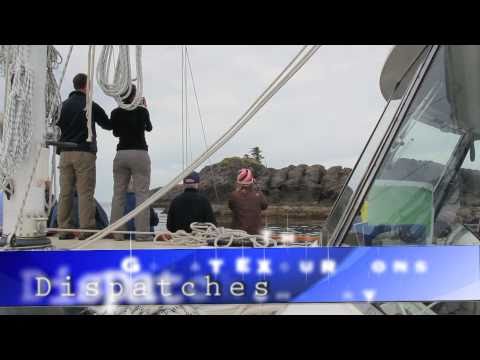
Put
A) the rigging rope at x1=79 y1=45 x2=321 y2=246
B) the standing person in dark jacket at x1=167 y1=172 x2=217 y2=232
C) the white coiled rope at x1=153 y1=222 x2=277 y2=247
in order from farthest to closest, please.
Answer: the standing person in dark jacket at x1=167 y1=172 x2=217 y2=232, the white coiled rope at x1=153 y1=222 x2=277 y2=247, the rigging rope at x1=79 y1=45 x2=321 y2=246

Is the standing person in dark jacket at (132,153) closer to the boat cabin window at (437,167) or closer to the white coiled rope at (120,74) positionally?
the white coiled rope at (120,74)

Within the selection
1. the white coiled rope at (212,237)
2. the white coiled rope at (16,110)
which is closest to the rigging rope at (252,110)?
the white coiled rope at (212,237)

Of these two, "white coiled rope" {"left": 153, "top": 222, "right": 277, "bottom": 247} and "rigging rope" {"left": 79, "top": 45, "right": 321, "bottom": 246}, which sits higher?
"rigging rope" {"left": 79, "top": 45, "right": 321, "bottom": 246}

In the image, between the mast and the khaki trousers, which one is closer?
the mast

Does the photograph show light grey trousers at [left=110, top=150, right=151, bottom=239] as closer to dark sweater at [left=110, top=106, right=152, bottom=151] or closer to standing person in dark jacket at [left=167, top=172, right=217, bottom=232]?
dark sweater at [left=110, top=106, right=152, bottom=151]

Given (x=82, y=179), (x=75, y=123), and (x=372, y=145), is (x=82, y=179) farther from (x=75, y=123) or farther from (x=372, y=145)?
(x=372, y=145)

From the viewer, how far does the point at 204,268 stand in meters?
1.32

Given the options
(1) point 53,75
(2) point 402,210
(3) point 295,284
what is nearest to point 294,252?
(3) point 295,284

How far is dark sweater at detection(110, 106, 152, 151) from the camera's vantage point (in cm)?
233

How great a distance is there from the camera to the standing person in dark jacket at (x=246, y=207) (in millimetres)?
2477

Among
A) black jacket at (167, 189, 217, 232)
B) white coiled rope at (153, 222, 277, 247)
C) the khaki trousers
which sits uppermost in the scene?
the khaki trousers

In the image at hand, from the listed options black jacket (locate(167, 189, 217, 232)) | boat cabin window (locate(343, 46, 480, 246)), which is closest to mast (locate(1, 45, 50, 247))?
black jacket (locate(167, 189, 217, 232))

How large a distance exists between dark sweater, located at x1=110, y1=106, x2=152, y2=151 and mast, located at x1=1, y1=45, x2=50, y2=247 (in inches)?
23.1
